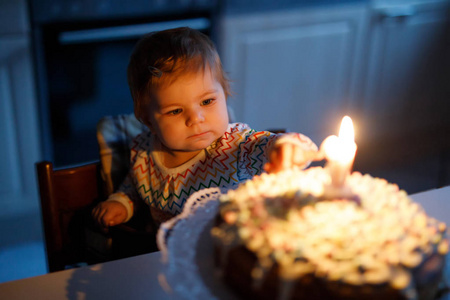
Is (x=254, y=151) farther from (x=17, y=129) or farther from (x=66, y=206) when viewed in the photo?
(x=17, y=129)

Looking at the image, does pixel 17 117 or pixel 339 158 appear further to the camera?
pixel 17 117

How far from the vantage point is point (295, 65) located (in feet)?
7.68

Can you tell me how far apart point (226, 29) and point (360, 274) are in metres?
1.78

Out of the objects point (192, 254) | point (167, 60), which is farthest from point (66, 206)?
point (192, 254)

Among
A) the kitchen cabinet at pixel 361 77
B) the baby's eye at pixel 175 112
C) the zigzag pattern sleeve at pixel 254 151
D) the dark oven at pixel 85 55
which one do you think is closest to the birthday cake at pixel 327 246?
the zigzag pattern sleeve at pixel 254 151

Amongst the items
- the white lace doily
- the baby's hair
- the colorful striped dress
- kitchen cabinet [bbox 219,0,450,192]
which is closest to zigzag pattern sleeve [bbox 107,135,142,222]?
the colorful striped dress

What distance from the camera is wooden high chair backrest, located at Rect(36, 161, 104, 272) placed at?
953mm

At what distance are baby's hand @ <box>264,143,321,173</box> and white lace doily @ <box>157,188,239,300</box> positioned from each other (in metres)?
0.10

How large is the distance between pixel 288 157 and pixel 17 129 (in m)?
1.53

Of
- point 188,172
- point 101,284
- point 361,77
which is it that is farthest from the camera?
point 361,77

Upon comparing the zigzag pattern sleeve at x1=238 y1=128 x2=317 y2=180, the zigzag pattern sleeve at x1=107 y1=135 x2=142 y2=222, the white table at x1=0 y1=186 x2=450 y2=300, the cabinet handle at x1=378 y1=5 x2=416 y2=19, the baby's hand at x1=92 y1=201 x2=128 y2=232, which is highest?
the cabinet handle at x1=378 y1=5 x2=416 y2=19

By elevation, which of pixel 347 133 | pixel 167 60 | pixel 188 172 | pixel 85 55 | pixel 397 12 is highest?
pixel 397 12

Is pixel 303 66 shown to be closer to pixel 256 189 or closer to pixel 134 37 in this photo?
pixel 134 37

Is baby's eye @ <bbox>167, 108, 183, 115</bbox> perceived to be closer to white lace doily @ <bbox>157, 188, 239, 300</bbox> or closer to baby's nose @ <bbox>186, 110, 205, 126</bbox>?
baby's nose @ <bbox>186, 110, 205, 126</bbox>
